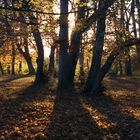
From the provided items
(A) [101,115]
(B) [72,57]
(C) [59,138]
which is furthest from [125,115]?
(B) [72,57]

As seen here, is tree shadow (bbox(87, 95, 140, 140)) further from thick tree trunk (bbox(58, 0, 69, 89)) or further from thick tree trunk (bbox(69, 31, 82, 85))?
thick tree trunk (bbox(69, 31, 82, 85))

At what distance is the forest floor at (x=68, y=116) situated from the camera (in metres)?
11.9

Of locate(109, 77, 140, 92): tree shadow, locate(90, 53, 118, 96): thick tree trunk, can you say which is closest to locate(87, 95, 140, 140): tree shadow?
locate(90, 53, 118, 96): thick tree trunk

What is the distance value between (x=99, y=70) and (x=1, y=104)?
569cm

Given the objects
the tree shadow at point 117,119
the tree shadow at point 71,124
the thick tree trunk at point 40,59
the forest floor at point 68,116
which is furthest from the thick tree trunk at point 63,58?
the tree shadow at point 71,124

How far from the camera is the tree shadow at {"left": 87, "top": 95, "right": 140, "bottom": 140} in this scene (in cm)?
1191

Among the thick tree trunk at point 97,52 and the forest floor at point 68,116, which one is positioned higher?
the thick tree trunk at point 97,52

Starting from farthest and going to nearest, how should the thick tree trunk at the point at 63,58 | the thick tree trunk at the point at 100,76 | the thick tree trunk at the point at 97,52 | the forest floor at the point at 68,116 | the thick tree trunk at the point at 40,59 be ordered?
1. the thick tree trunk at the point at 40,59
2. the thick tree trunk at the point at 63,58
3. the thick tree trunk at the point at 97,52
4. the thick tree trunk at the point at 100,76
5. the forest floor at the point at 68,116

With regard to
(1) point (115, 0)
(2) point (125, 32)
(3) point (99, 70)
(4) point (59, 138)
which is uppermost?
(1) point (115, 0)

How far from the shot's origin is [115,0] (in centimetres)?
1800

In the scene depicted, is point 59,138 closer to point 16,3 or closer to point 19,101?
point 16,3

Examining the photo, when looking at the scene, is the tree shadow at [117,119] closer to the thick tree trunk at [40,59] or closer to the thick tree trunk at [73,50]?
the thick tree trunk at [73,50]

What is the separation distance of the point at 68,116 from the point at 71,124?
57.8 inches

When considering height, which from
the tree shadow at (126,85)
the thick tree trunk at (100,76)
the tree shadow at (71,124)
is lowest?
the tree shadow at (71,124)
